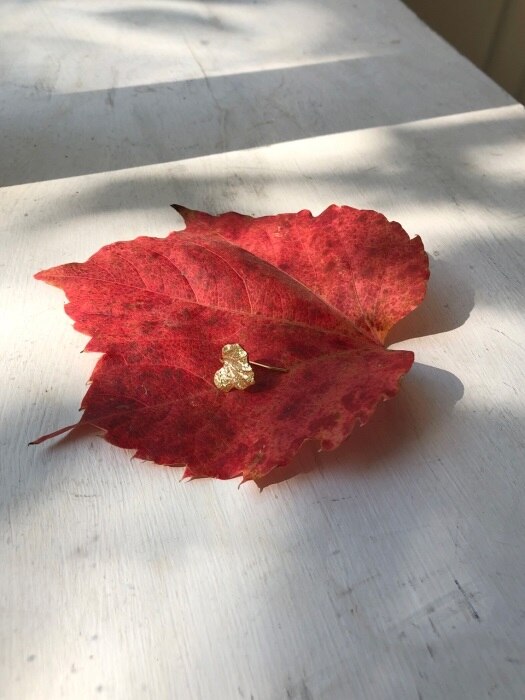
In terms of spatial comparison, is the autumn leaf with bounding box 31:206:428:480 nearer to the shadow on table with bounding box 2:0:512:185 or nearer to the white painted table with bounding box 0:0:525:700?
the white painted table with bounding box 0:0:525:700

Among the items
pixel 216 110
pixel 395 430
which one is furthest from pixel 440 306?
pixel 216 110

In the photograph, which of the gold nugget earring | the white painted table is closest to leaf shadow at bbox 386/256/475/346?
the white painted table

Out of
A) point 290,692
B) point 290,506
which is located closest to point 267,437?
point 290,506

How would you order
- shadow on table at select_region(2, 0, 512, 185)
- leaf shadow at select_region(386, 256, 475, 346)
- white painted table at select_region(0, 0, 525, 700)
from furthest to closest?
shadow on table at select_region(2, 0, 512, 185)
leaf shadow at select_region(386, 256, 475, 346)
white painted table at select_region(0, 0, 525, 700)

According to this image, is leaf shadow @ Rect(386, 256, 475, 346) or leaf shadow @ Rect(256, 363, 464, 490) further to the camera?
A: leaf shadow @ Rect(386, 256, 475, 346)

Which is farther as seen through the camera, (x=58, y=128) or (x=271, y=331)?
(x=58, y=128)

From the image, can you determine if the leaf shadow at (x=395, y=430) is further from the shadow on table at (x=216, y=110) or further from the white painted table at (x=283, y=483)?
the shadow on table at (x=216, y=110)

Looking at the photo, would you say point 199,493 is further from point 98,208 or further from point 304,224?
point 98,208
